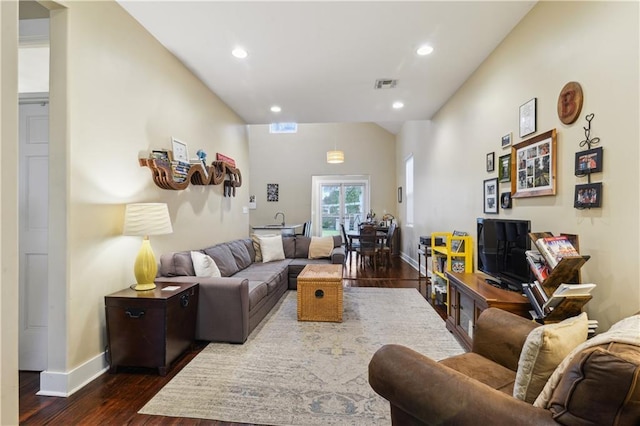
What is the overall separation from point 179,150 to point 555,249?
344cm

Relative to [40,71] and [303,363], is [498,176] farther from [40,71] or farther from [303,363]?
[40,71]

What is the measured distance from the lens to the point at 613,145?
5.43ft

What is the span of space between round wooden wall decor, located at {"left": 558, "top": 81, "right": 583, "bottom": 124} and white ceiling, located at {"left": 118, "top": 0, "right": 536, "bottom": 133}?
86 cm

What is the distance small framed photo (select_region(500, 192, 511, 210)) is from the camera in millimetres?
2740

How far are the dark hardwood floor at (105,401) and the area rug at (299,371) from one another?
0.24 feet

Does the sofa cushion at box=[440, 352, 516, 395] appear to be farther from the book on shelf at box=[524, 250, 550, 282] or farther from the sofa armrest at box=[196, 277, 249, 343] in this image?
the sofa armrest at box=[196, 277, 249, 343]

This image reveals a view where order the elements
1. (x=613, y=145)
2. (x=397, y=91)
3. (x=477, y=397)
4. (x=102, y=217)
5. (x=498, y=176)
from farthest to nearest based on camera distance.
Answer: (x=397, y=91) → (x=498, y=176) → (x=102, y=217) → (x=613, y=145) → (x=477, y=397)

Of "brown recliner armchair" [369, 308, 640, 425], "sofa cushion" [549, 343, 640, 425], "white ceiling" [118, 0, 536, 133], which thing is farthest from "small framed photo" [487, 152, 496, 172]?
"sofa cushion" [549, 343, 640, 425]

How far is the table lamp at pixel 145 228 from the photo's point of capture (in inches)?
88.6

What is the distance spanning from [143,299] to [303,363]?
1.29m

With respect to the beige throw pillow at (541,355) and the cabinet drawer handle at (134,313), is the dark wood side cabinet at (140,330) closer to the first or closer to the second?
the cabinet drawer handle at (134,313)

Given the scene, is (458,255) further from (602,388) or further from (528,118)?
(602,388)

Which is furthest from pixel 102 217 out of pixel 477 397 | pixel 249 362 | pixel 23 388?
pixel 477 397

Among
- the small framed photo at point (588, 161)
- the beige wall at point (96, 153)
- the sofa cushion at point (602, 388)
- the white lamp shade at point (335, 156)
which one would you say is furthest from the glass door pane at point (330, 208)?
the sofa cushion at point (602, 388)
